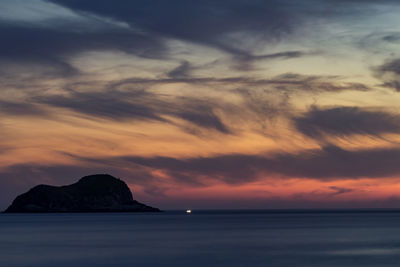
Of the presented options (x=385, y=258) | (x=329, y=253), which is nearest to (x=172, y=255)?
(x=329, y=253)

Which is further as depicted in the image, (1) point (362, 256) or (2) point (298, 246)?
(2) point (298, 246)

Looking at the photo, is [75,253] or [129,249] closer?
[75,253]

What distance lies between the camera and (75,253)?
309 feet

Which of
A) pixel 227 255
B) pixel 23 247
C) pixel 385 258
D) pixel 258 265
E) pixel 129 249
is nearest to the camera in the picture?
pixel 258 265

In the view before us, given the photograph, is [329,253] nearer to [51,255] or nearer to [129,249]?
[129,249]

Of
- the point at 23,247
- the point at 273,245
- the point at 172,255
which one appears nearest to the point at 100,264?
the point at 172,255

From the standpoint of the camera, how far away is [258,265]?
77500 mm

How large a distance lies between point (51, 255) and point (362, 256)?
46435 mm

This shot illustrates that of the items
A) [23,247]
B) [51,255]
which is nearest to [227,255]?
[51,255]

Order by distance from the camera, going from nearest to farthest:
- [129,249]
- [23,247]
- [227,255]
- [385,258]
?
1. [385,258]
2. [227,255]
3. [129,249]
4. [23,247]

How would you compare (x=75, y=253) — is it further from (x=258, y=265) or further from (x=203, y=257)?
(x=258, y=265)

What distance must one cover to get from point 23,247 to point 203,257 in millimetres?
38171

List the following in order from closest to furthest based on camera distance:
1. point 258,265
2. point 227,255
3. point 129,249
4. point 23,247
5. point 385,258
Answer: point 258,265, point 385,258, point 227,255, point 129,249, point 23,247

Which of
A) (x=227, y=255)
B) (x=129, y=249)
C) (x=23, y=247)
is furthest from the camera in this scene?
(x=23, y=247)
